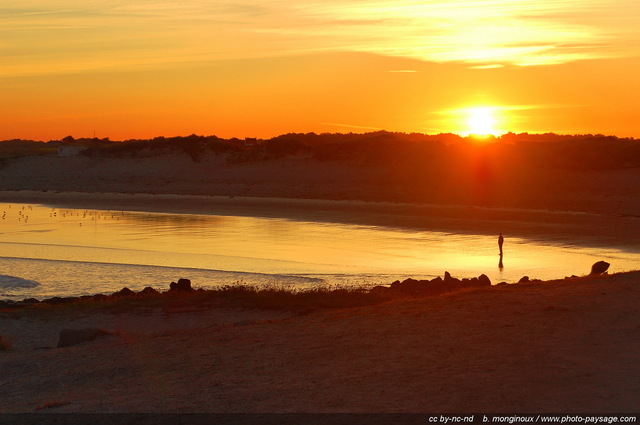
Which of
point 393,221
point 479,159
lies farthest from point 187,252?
point 479,159

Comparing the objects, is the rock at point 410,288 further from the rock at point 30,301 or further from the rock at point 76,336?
the rock at point 30,301

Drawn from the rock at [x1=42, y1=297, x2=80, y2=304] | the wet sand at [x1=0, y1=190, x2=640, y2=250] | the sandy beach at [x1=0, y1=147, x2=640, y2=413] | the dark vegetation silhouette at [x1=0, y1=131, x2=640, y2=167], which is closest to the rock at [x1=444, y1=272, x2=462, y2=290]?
the sandy beach at [x1=0, y1=147, x2=640, y2=413]

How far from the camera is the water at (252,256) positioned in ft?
69.0

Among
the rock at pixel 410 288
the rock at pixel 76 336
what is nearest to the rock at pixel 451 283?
the rock at pixel 410 288

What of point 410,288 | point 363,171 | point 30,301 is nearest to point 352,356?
point 410,288

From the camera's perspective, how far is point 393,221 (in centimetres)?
3869

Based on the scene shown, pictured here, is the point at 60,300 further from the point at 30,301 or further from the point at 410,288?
the point at 410,288

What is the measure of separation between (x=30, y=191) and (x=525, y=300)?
6148 centimetres

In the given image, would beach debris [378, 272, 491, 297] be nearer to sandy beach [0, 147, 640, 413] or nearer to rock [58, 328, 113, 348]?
sandy beach [0, 147, 640, 413]

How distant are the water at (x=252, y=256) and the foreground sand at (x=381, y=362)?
301 inches

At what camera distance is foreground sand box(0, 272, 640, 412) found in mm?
7797

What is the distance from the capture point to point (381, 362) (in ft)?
30.3

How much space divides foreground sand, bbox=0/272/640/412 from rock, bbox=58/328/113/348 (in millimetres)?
221

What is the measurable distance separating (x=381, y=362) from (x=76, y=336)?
5.04 metres
